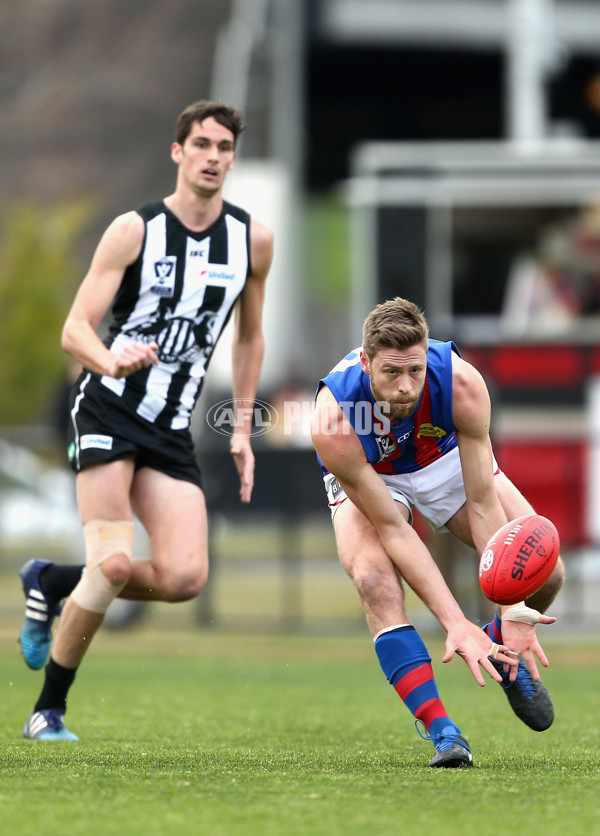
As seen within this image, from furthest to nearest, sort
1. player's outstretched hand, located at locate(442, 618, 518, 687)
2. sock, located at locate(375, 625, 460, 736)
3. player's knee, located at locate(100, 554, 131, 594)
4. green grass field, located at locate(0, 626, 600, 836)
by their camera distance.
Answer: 1. player's knee, located at locate(100, 554, 131, 594)
2. sock, located at locate(375, 625, 460, 736)
3. player's outstretched hand, located at locate(442, 618, 518, 687)
4. green grass field, located at locate(0, 626, 600, 836)

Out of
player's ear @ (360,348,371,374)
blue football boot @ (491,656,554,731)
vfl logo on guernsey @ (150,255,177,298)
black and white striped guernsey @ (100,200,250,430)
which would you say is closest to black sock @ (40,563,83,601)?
black and white striped guernsey @ (100,200,250,430)

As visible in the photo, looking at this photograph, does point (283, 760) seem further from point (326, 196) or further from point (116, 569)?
point (326, 196)

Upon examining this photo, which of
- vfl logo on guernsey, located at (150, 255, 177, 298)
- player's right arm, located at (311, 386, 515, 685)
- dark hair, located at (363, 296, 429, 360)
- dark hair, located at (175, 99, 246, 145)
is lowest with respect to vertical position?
player's right arm, located at (311, 386, 515, 685)

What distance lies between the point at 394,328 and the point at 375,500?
66 centimetres

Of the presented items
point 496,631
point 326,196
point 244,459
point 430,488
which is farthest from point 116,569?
point 326,196

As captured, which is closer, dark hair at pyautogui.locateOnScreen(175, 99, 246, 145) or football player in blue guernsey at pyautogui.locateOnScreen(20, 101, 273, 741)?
football player in blue guernsey at pyautogui.locateOnScreen(20, 101, 273, 741)

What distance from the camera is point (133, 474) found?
19.4ft

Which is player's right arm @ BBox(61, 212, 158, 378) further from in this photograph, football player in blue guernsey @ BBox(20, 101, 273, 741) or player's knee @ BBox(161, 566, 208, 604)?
player's knee @ BBox(161, 566, 208, 604)

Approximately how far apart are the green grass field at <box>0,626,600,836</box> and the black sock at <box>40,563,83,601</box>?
1.93 feet

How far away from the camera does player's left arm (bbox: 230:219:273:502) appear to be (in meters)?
6.12

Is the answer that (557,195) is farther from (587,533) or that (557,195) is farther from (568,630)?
(568,630)

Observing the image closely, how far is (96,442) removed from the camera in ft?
19.0

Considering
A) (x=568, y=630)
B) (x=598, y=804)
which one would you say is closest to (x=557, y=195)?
(x=568, y=630)

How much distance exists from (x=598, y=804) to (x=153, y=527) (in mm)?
2301
